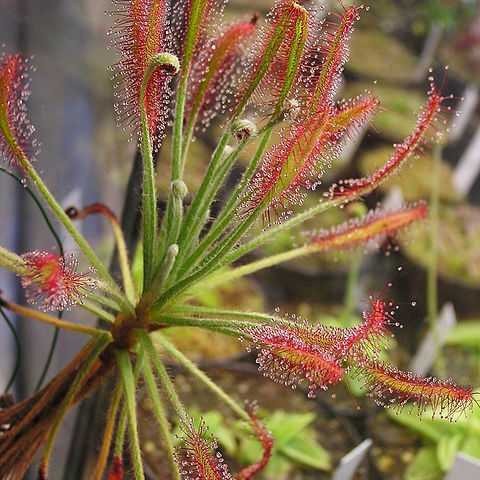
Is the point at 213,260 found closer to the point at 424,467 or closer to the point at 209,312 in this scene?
the point at 209,312

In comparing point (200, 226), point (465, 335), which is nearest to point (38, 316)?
point (200, 226)

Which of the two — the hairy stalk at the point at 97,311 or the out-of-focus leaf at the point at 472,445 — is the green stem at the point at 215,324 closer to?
the hairy stalk at the point at 97,311

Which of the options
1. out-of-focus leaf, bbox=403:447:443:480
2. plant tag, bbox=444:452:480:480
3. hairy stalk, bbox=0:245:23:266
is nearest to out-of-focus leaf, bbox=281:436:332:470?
out-of-focus leaf, bbox=403:447:443:480

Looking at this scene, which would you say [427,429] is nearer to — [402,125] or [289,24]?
[289,24]

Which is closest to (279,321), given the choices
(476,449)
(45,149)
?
(45,149)

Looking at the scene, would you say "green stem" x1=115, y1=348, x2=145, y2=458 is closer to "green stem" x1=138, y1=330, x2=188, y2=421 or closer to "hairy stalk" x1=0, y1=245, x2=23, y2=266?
"green stem" x1=138, y1=330, x2=188, y2=421
